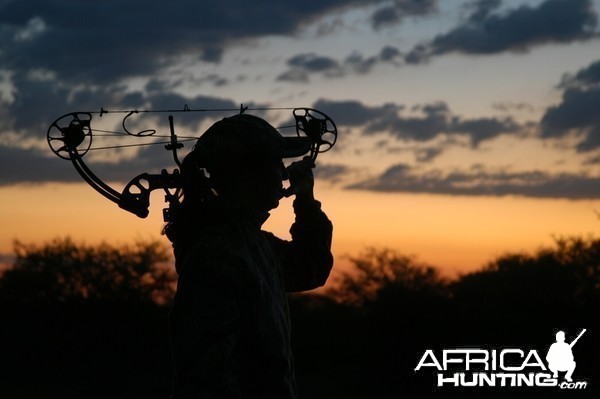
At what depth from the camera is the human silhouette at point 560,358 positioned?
24.0 m

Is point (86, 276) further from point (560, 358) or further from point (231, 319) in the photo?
point (231, 319)

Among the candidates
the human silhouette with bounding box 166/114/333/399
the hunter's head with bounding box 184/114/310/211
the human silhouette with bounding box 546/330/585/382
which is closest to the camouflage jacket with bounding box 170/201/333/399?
the human silhouette with bounding box 166/114/333/399

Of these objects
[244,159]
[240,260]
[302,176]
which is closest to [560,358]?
[302,176]

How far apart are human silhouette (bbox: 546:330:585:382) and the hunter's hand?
17750 millimetres

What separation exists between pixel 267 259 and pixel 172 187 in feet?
1.82

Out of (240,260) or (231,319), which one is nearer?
(231,319)

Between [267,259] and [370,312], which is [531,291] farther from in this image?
[267,259]

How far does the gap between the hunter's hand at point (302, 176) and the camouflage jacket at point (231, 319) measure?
34cm

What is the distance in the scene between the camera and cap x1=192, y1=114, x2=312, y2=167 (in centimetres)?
599

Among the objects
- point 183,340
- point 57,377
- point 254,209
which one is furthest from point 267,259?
point 57,377

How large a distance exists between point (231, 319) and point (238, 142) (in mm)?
881

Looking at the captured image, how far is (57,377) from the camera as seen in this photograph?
31203mm

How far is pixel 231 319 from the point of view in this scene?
5.53 meters

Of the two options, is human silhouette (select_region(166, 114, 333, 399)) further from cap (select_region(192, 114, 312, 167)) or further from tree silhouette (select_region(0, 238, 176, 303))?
tree silhouette (select_region(0, 238, 176, 303))
